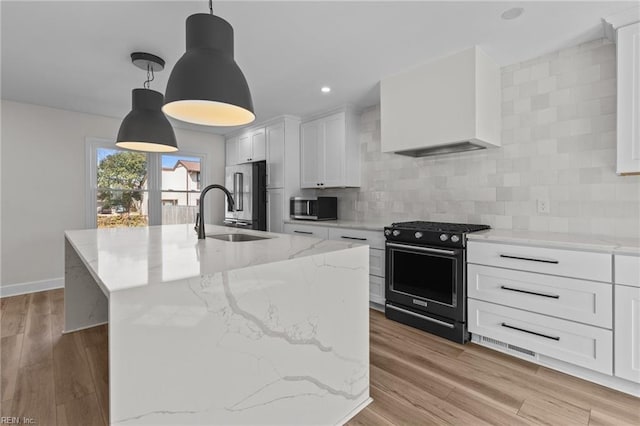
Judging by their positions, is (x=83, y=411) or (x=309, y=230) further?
(x=309, y=230)

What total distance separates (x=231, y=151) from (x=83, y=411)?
13.9 ft

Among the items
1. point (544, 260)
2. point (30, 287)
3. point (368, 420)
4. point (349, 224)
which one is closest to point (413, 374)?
point (368, 420)

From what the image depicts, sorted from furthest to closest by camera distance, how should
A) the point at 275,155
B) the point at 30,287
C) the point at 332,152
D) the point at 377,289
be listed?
the point at 275,155, the point at 332,152, the point at 30,287, the point at 377,289

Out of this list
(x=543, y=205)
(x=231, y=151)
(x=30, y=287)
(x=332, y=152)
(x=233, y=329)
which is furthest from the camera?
(x=231, y=151)

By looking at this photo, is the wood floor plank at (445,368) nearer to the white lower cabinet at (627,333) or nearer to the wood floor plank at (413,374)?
the wood floor plank at (413,374)

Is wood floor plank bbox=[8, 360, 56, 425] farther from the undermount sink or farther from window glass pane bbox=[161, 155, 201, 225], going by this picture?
window glass pane bbox=[161, 155, 201, 225]

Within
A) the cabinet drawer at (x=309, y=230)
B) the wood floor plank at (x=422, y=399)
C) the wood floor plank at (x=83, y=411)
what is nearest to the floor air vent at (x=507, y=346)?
the wood floor plank at (x=422, y=399)

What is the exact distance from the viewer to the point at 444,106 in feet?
8.68

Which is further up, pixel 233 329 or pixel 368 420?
pixel 233 329

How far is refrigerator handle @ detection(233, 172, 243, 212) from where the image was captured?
469 cm

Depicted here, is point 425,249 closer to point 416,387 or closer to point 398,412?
point 416,387

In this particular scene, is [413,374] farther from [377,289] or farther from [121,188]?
[121,188]

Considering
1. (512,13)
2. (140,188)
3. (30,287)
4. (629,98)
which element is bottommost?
(30,287)

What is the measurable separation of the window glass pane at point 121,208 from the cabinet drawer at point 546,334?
447 cm
